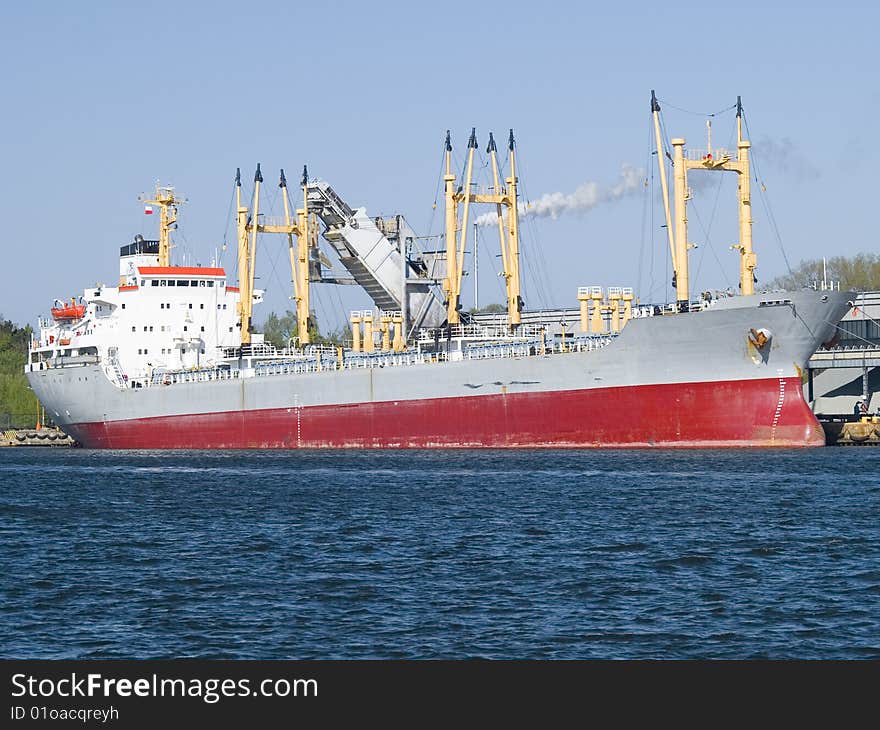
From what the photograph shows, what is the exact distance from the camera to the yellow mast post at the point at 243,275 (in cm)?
6045

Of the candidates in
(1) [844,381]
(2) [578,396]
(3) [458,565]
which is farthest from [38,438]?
(3) [458,565]

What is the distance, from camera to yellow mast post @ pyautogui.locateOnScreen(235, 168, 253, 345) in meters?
60.5

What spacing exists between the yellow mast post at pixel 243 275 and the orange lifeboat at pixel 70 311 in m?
7.18

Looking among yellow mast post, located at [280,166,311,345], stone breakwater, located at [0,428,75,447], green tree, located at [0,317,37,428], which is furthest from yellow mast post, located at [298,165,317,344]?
green tree, located at [0,317,37,428]

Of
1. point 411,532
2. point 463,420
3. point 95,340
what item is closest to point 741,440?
point 463,420

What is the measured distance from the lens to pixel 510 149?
179 ft

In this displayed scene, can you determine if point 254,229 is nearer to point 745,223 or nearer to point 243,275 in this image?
point 243,275

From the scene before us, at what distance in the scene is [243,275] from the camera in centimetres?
6091

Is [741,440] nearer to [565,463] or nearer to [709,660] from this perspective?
[565,463]

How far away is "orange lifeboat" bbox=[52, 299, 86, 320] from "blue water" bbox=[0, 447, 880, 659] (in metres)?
26.7

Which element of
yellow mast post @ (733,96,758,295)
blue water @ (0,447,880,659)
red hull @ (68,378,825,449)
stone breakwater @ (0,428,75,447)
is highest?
yellow mast post @ (733,96,758,295)

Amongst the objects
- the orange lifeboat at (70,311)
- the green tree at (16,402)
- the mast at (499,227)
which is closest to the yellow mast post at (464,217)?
the mast at (499,227)

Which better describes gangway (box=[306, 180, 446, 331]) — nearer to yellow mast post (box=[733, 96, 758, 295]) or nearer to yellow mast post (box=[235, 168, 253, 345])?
yellow mast post (box=[235, 168, 253, 345])

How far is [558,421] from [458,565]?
23956mm
